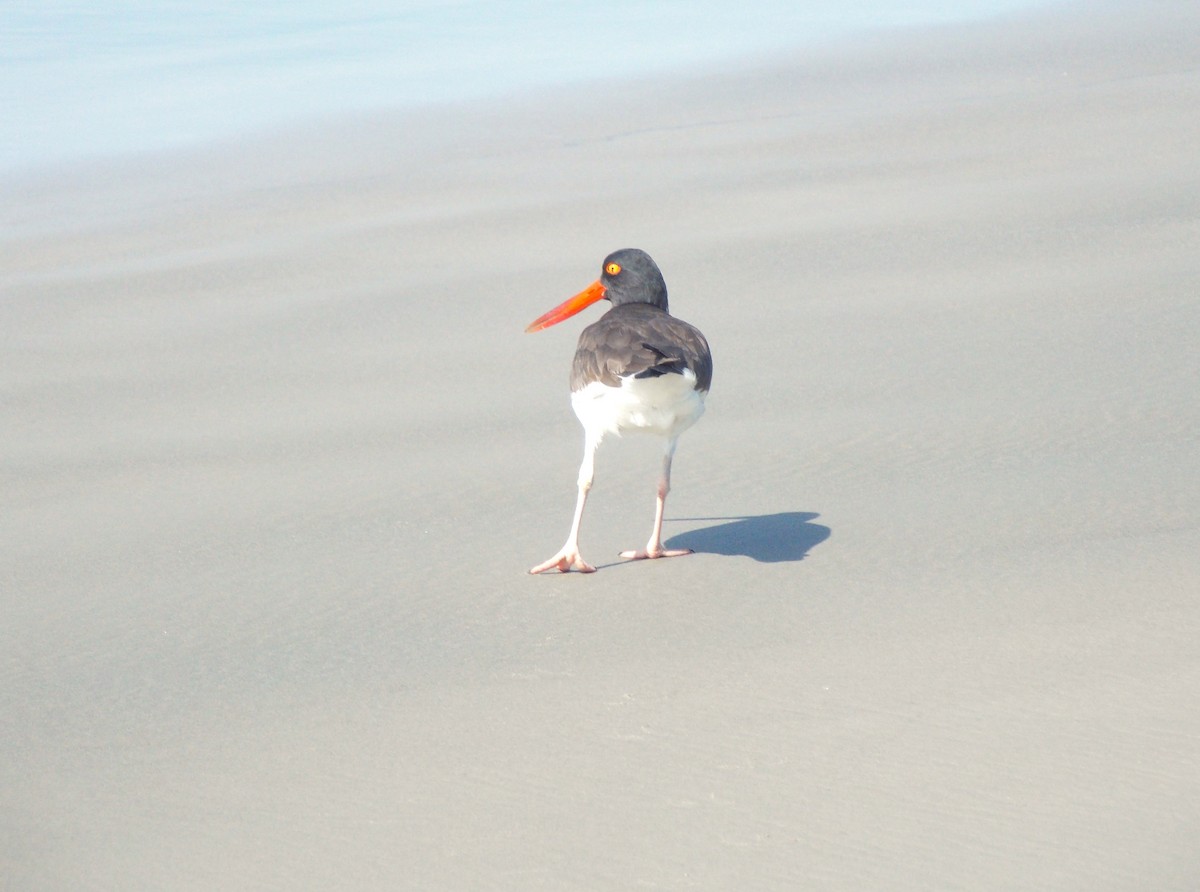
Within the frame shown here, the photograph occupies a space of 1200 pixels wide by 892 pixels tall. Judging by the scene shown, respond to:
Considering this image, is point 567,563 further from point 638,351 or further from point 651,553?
point 638,351

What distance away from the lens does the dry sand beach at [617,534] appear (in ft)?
10.5

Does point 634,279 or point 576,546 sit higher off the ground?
point 634,279

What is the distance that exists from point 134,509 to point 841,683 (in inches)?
119

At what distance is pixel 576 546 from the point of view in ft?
15.9

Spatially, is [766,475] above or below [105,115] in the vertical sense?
below

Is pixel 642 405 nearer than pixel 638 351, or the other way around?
pixel 638 351

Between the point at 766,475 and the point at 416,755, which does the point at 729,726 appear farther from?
the point at 766,475

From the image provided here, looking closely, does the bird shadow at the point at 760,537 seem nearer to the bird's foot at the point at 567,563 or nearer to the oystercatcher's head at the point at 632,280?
the bird's foot at the point at 567,563

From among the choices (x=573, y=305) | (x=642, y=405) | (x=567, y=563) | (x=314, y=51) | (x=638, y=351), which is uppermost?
(x=314, y=51)

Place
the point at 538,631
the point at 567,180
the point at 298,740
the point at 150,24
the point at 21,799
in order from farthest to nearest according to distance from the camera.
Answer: the point at 150,24 < the point at 567,180 < the point at 538,631 < the point at 298,740 < the point at 21,799

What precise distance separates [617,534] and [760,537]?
572 mm

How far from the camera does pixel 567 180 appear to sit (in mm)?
10227

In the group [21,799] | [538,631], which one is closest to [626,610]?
[538,631]

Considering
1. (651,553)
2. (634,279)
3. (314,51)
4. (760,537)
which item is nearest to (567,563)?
(651,553)
